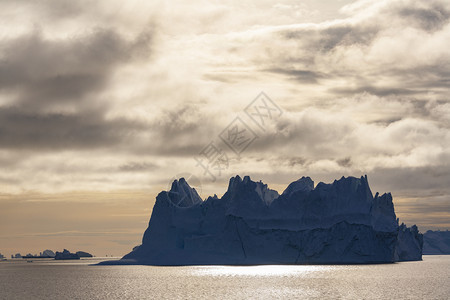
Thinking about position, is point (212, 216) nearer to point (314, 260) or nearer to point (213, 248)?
point (213, 248)

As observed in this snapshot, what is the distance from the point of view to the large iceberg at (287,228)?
109 meters

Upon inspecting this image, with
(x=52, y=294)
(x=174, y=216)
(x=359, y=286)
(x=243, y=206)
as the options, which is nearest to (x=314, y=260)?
(x=243, y=206)

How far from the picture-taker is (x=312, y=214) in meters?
111

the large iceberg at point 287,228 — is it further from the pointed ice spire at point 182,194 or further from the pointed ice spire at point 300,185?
the pointed ice spire at point 182,194

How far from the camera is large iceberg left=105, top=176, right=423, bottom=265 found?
10925 cm

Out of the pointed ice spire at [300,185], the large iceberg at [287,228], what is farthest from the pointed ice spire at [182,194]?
the pointed ice spire at [300,185]

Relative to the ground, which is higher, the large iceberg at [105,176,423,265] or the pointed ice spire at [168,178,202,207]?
the pointed ice spire at [168,178,202,207]

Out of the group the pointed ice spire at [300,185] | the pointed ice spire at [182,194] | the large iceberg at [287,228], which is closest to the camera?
the large iceberg at [287,228]

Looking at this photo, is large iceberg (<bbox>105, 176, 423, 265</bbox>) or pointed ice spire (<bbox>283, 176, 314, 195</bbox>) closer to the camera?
large iceberg (<bbox>105, 176, 423, 265</bbox>)

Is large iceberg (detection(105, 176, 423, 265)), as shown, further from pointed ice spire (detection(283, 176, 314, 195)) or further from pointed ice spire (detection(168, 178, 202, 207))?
pointed ice spire (detection(168, 178, 202, 207))

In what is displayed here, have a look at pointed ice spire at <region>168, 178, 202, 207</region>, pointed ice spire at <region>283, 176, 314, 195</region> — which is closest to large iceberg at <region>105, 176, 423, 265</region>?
pointed ice spire at <region>283, 176, 314, 195</region>

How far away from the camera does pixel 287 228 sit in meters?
112

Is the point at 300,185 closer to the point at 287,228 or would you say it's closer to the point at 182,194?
the point at 287,228

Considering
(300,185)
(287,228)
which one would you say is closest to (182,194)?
(287,228)
